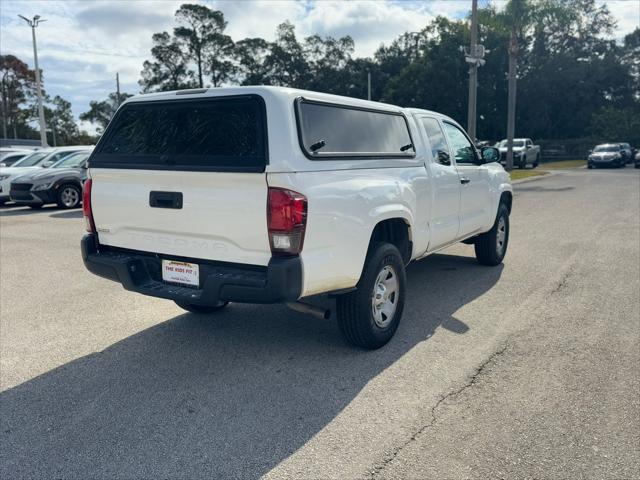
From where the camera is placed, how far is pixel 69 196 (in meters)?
15.1

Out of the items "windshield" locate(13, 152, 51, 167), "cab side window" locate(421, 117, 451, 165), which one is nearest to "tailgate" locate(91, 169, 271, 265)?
"cab side window" locate(421, 117, 451, 165)

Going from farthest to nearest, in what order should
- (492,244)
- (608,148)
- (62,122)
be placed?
(62,122) < (608,148) < (492,244)

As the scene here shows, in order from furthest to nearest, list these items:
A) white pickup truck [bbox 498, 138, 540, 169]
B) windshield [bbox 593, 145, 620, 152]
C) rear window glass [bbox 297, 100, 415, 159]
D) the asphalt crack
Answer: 1. windshield [bbox 593, 145, 620, 152]
2. white pickup truck [bbox 498, 138, 540, 169]
3. rear window glass [bbox 297, 100, 415, 159]
4. the asphalt crack

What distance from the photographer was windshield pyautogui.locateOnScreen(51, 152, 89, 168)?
15.7 m

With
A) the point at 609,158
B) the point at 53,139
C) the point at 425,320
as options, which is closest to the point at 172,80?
the point at 53,139

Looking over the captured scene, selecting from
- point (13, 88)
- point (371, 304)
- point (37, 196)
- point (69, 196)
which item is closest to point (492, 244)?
point (371, 304)

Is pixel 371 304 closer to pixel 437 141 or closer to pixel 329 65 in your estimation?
pixel 437 141

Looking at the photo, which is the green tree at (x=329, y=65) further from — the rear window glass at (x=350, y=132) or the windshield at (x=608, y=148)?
the rear window glass at (x=350, y=132)

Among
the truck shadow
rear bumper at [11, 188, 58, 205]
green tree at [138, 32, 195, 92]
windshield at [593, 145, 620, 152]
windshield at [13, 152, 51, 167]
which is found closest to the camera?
the truck shadow

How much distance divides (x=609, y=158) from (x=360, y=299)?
115ft

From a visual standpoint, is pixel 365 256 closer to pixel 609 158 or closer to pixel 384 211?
pixel 384 211

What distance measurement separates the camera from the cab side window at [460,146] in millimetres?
6379

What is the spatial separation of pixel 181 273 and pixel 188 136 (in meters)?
1.02

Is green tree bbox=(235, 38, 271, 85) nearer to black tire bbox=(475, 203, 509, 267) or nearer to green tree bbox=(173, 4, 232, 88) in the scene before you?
green tree bbox=(173, 4, 232, 88)
